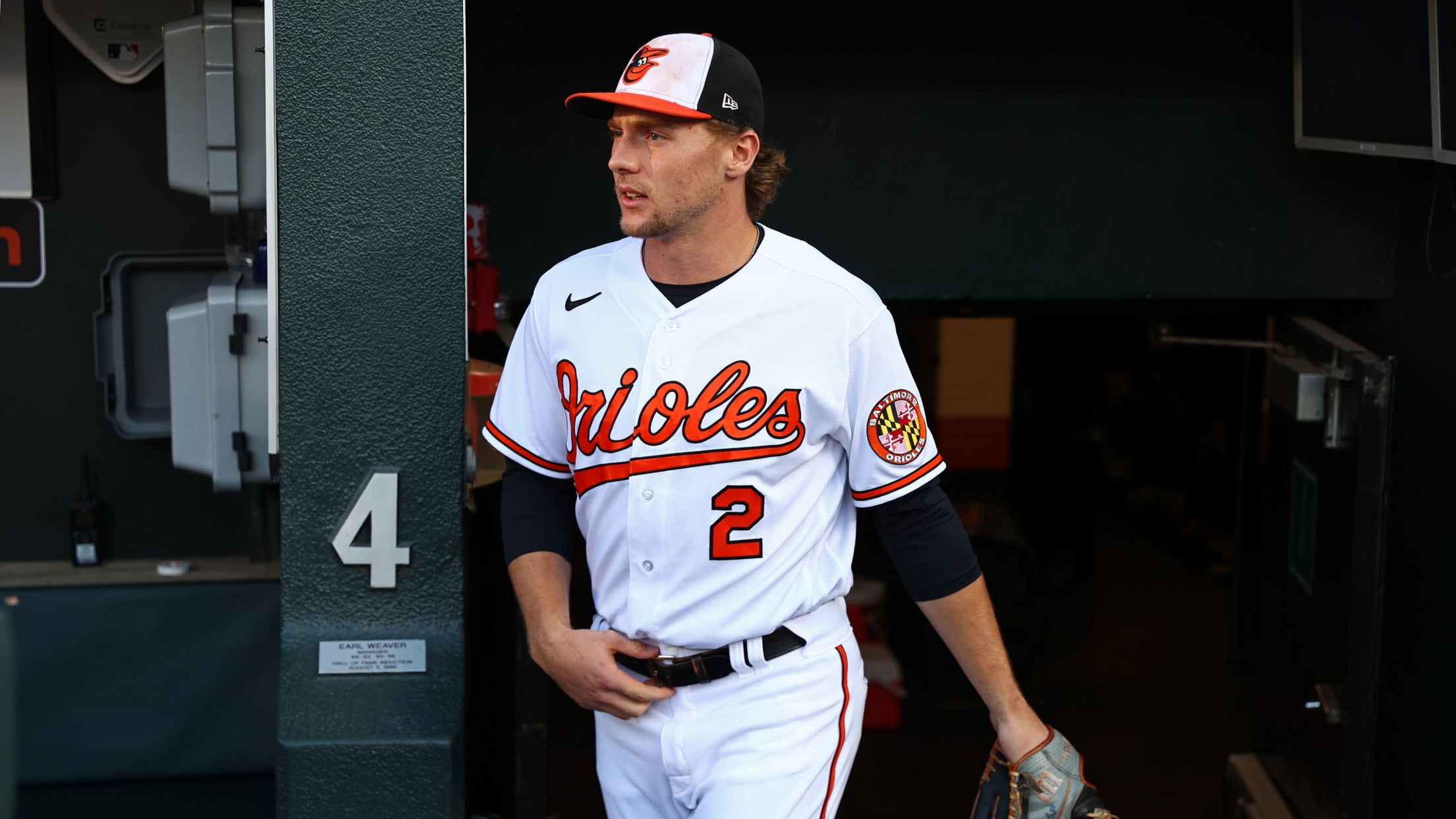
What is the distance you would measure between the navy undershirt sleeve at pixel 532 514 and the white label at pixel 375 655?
1.23ft

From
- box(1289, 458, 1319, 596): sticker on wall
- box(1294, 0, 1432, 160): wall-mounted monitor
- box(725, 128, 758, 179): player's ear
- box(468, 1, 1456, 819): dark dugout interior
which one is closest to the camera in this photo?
box(725, 128, 758, 179): player's ear

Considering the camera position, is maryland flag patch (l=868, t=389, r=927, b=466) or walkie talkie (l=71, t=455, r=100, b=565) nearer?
maryland flag patch (l=868, t=389, r=927, b=466)

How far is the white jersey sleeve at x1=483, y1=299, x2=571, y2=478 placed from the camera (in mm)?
2170

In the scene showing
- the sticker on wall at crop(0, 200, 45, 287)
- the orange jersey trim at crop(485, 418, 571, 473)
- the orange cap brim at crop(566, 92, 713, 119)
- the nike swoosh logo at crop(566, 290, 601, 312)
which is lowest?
the orange jersey trim at crop(485, 418, 571, 473)

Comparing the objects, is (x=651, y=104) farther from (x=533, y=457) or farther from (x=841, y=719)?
(x=841, y=719)

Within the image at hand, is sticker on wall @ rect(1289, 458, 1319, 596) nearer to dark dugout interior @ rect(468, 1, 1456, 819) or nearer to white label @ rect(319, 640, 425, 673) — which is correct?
dark dugout interior @ rect(468, 1, 1456, 819)

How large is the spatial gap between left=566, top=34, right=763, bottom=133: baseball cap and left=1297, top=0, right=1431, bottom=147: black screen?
6.30 feet

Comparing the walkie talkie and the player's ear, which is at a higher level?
the player's ear

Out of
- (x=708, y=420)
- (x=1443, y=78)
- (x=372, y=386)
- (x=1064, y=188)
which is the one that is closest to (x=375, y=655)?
(x=372, y=386)

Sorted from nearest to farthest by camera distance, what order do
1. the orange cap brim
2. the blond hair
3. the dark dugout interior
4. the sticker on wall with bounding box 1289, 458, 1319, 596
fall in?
the orange cap brim < the blond hair < the dark dugout interior < the sticker on wall with bounding box 1289, 458, 1319, 596

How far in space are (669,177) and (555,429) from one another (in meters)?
0.45

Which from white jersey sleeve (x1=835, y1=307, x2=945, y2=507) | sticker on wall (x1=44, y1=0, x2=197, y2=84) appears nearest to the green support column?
white jersey sleeve (x1=835, y1=307, x2=945, y2=507)

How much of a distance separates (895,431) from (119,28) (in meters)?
2.50

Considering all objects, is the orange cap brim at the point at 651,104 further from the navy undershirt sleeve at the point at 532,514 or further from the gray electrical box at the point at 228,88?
the gray electrical box at the point at 228,88
